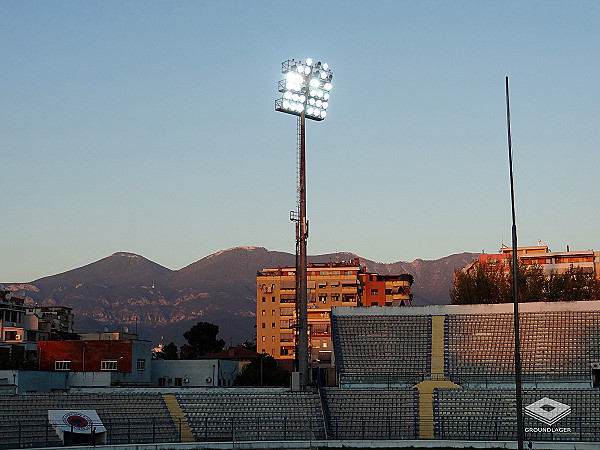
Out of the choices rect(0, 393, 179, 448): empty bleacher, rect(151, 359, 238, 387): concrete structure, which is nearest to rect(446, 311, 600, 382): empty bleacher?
rect(0, 393, 179, 448): empty bleacher

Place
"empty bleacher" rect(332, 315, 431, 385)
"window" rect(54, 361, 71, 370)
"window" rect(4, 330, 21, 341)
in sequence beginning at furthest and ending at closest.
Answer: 1. "window" rect(4, 330, 21, 341)
2. "window" rect(54, 361, 71, 370)
3. "empty bleacher" rect(332, 315, 431, 385)

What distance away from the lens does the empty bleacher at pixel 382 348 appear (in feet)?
154

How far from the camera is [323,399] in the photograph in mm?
43844

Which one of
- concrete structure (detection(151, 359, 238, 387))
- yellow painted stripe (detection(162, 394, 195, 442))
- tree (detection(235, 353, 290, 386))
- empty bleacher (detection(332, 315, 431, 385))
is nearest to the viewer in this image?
yellow painted stripe (detection(162, 394, 195, 442))

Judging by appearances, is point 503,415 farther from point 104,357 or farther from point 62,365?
point 62,365

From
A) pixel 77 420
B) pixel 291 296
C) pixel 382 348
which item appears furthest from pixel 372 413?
pixel 291 296

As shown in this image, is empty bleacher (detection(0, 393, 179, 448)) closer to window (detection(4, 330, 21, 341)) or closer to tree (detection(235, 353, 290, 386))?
tree (detection(235, 353, 290, 386))

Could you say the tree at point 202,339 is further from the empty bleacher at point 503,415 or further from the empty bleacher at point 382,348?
the empty bleacher at point 503,415

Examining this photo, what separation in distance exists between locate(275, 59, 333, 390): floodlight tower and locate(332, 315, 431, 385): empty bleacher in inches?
146

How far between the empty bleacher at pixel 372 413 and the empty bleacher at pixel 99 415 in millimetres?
8940

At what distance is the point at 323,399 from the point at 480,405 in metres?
8.74

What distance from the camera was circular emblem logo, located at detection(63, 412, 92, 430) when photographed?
3753 centimetres

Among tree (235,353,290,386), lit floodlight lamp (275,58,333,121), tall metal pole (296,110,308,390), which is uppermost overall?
lit floodlight lamp (275,58,333,121)

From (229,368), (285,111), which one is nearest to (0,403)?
(285,111)
